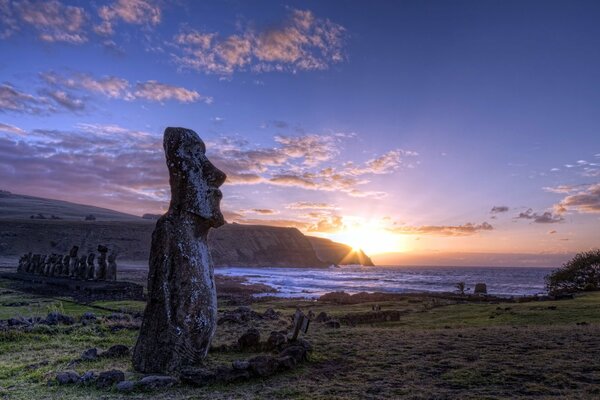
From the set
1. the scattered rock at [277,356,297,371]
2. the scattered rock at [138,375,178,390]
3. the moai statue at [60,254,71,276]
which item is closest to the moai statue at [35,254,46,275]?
the moai statue at [60,254,71,276]

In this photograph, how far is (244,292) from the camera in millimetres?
46906

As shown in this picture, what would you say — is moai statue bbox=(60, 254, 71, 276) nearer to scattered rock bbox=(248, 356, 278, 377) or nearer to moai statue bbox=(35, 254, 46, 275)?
moai statue bbox=(35, 254, 46, 275)

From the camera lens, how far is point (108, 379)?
28.7 feet

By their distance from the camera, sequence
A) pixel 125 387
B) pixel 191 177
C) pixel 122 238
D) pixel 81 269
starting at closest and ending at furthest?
pixel 125 387
pixel 191 177
pixel 81 269
pixel 122 238

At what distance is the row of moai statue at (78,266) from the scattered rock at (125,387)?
27007 mm

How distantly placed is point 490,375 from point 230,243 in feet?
478

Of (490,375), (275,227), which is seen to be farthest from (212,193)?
(275,227)

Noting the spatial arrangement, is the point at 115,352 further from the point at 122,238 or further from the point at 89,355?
the point at 122,238

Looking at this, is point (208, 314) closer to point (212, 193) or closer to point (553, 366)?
point (212, 193)

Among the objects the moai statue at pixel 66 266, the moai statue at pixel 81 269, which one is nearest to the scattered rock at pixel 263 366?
the moai statue at pixel 81 269

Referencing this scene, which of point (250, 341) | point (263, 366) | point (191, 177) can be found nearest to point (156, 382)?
point (263, 366)

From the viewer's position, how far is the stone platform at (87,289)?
29.5m

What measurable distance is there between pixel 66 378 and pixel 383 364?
707cm

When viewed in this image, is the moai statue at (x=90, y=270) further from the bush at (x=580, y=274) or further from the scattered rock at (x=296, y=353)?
the bush at (x=580, y=274)
